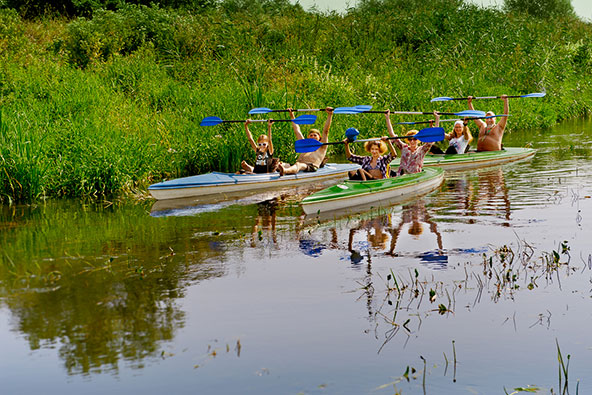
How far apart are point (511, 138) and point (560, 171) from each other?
7.07m

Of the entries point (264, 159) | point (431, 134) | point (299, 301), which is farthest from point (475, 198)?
point (299, 301)

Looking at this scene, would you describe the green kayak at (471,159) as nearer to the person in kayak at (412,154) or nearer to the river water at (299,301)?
the person in kayak at (412,154)

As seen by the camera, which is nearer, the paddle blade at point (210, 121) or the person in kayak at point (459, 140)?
the paddle blade at point (210, 121)

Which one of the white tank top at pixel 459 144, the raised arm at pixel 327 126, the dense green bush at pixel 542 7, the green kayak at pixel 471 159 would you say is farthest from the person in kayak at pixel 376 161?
the dense green bush at pixel 542 7

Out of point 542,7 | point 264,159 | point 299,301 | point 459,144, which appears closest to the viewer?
point 299,301

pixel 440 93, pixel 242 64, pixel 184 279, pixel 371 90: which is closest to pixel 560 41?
pixel 440 93

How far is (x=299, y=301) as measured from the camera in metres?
6.80

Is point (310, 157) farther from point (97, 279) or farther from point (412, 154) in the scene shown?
point (97, 279)

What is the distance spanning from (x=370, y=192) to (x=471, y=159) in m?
5.39

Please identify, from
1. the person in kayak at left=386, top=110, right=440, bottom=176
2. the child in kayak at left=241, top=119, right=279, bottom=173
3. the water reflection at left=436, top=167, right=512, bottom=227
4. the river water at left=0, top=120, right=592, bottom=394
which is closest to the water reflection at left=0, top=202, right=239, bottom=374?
the river water at left=0, top=120, right=592, bottom=394

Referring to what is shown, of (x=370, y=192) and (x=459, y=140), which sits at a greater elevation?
(x=459, y=140)

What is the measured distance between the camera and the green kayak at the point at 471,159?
16.5 meters

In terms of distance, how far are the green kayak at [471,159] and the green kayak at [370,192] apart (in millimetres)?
2682

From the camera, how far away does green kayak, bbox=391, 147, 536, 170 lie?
54.2ft
